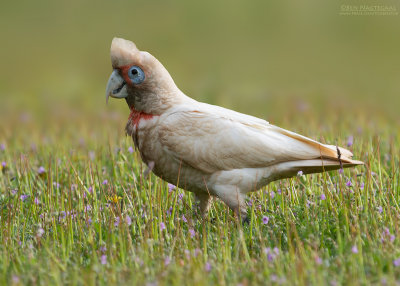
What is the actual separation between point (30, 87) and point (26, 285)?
13177mm

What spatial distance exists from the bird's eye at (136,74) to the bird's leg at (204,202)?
1.11 m

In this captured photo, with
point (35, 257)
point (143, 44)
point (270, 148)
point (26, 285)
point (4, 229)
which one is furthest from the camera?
point (143, 44)

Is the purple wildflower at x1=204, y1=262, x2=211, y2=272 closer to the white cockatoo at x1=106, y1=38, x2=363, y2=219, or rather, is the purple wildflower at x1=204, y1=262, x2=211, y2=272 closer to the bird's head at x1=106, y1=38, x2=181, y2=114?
the white cockatoo at x1=106, y1=38, x2=363, y2=219

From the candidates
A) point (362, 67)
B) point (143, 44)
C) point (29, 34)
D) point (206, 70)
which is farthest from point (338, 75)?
point (29, 34)

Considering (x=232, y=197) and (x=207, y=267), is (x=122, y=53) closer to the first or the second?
(x=232, y=197)

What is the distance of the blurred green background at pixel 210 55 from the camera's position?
1205 cm

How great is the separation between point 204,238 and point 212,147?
1012 millimetres

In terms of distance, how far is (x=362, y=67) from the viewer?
55.5 ft

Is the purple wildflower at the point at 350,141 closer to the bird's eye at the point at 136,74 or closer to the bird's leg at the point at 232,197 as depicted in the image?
the bird's leg at the point at 232,197

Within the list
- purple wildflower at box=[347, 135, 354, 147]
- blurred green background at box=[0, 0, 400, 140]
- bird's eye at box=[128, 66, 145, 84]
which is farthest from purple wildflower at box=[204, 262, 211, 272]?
blurred green background at box=[0, 0, 400, 140]

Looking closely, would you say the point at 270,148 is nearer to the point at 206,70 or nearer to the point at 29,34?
the point at 206,70

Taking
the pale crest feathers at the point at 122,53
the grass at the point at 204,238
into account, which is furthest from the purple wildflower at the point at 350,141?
the pale crest feathers at the point at 122,53

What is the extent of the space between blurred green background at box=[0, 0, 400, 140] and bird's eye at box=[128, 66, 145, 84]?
460 cm

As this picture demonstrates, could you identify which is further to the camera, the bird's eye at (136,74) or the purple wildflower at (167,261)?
the bird's eye at (136,74)
